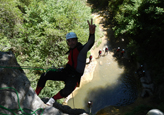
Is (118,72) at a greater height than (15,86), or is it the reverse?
(15,86)

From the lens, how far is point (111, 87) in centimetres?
994

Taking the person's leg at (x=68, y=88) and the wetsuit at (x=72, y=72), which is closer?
the wetsuit at (x=72, y=72)

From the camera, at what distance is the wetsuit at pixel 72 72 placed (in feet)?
9.00

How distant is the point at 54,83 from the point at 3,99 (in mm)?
5676

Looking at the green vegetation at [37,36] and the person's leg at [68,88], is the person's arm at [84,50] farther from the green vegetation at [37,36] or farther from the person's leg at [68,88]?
the green vegetation at [37,36]

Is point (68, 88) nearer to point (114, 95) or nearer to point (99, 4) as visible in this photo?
point (114, 95)

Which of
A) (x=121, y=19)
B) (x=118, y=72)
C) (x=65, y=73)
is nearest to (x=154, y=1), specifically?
(x=121, y=19)

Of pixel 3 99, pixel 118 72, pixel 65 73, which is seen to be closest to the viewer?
pixel 3 99

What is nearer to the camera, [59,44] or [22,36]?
[59,44]

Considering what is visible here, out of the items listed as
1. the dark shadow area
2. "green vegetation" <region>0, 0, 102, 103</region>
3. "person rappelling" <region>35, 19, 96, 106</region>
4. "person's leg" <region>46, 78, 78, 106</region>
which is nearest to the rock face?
"person rappelling" <region>35, 19, 96, 106</region>

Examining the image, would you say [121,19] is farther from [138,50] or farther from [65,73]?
[65,73]

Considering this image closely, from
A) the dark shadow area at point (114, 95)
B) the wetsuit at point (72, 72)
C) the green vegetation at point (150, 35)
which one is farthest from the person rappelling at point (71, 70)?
the green vegetation at point (150, 35)

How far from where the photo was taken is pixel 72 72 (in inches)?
119

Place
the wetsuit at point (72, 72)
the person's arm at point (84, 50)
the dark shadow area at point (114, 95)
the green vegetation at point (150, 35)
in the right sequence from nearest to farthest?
the person's arm at point (84, 50)
the wetsuit at point (72, 72)
the green vegetation at point (150, 35)
the dark shadow area at point (114, 95)
